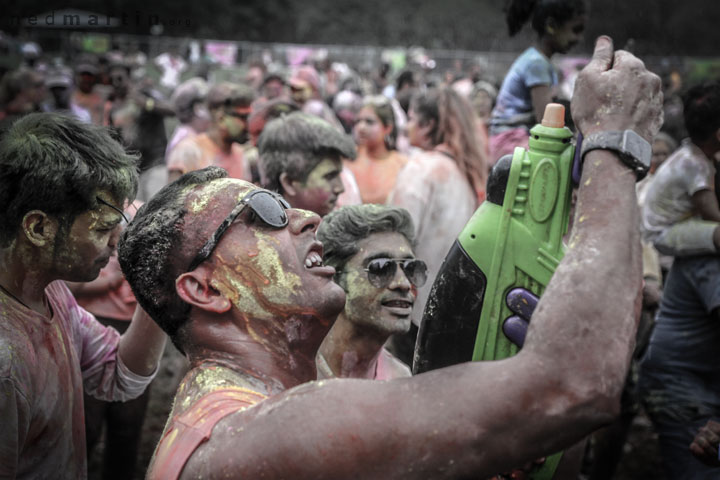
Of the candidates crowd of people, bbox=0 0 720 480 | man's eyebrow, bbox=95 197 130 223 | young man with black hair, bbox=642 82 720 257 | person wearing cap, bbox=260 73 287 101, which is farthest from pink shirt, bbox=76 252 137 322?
person wearing cap, bbox=260 73 287 101

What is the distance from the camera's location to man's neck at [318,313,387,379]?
2783mm

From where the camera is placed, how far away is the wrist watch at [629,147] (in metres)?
1.44

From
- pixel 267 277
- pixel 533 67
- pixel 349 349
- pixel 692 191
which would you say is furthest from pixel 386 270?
pixel 533 67

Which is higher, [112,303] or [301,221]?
[301,221]

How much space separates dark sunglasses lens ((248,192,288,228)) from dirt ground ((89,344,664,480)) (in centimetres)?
329

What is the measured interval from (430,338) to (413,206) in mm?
2861

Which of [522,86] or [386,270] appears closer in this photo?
[386,270]

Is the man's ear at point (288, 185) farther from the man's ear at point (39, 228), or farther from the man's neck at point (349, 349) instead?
the man's ear at point (39, 228)

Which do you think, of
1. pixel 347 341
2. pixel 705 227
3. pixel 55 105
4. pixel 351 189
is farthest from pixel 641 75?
pixel 55 105

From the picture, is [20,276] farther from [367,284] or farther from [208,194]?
[367,284]

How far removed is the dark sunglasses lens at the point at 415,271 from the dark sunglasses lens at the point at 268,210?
3.53 feet

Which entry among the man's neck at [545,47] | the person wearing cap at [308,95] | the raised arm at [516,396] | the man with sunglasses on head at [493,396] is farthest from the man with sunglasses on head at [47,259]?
the person wearing cap at [308,95]

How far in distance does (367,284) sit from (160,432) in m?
3.35

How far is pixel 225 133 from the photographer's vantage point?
5.39m
